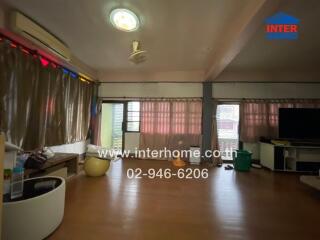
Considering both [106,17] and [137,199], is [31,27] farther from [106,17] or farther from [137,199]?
[137,199]

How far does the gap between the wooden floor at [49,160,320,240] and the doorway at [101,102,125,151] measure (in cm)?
211

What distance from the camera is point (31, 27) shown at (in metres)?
2.63

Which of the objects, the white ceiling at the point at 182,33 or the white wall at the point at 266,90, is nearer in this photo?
the white ceiling at the point at 182,33

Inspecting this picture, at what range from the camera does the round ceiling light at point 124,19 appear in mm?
2441

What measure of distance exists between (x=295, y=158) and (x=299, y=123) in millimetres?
789

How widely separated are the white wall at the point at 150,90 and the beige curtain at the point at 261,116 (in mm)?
1296

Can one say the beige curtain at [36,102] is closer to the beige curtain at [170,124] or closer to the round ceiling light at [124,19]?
the round ceiling light at [124,19]

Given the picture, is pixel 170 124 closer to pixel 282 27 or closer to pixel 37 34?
pixel 282 27

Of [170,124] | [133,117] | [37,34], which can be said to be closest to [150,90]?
[133,117]

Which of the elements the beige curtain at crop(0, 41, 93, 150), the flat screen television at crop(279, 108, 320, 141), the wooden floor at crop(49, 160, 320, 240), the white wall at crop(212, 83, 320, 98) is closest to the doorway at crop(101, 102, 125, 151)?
the beige curtain at crop(0, 41, 93, 150)

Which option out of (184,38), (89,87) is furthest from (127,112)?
(184,38)

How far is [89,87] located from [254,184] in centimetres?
443

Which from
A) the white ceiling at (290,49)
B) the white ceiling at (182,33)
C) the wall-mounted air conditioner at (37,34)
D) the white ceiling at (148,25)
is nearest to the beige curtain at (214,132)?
the white ceiling at (182,33)

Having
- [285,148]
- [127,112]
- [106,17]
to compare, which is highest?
[106,17]
